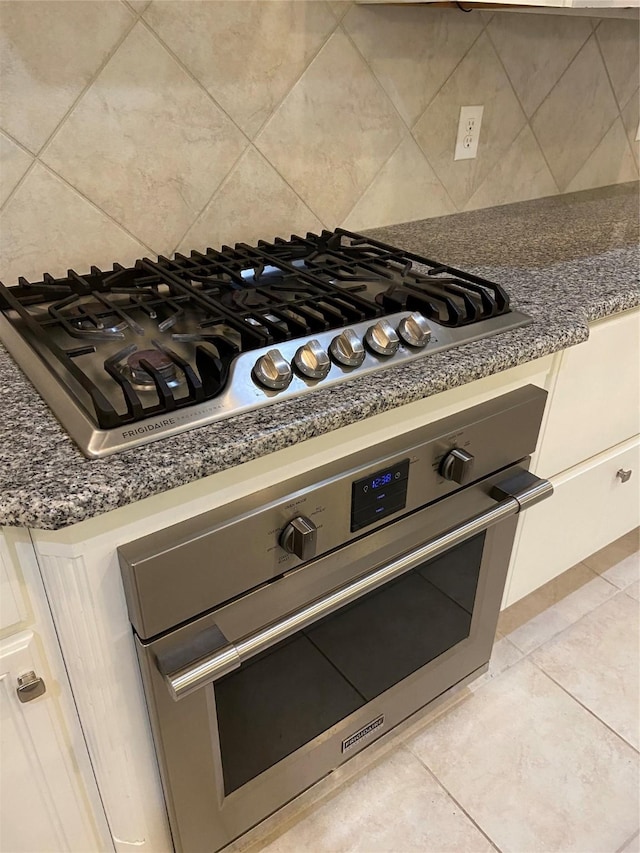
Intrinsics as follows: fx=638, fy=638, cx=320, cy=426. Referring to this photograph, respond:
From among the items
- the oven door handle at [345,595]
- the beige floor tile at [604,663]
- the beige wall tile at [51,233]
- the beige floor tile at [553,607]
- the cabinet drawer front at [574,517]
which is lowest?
the beige floor tile at [604,663]

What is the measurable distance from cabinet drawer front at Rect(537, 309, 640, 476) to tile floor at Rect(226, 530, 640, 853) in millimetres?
532

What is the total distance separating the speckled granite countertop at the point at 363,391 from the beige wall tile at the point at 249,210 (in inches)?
9.1

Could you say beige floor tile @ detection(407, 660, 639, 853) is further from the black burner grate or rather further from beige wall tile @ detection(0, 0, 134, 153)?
beige wall tile @ detection(0, 0, 134, 153)

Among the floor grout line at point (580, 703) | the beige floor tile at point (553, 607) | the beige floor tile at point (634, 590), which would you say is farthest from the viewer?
the beige floor tile at point (634, 590)

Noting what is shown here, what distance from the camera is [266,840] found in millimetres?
1145

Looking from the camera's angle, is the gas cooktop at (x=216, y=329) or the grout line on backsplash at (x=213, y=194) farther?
the grout line on backsplash at (x=213, y=194)

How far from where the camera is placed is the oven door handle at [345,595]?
72 cm

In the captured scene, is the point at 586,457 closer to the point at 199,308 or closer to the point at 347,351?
the point at 347,351

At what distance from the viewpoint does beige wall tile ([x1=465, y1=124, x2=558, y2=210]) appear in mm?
1589

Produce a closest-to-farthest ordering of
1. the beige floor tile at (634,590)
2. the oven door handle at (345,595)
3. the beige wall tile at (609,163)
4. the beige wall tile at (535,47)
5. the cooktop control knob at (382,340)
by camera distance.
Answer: the oven door handle at (345,595) < the cooktop control knob at (382,340) < the beige wall tile at (535,47) < the beige floor tile at (634,590) < the beige wall tile at (609,163)

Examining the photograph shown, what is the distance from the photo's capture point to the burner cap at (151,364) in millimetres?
747

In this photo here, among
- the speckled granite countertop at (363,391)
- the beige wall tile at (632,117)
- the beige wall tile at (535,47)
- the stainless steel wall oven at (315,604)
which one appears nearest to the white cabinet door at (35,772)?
the stainless steel wall oven at (315,604)

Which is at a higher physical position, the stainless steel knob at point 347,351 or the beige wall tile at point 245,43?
the beige wall tile at point 245,43

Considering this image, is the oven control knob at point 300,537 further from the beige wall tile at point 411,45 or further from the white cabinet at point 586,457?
the beige wall tile at point 411,45
